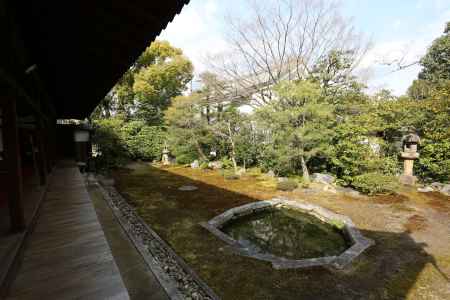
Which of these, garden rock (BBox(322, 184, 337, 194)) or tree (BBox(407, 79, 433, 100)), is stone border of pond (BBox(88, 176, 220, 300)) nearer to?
garden rock (BBox(322, 184, 337, 194))

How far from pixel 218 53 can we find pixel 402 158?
9.84m

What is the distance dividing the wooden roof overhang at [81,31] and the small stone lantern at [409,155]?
8.69 m

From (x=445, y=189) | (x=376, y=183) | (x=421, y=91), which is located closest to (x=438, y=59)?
(x=421, y=91)

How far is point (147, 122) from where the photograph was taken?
17391 mm

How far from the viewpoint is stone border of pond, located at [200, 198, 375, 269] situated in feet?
10.4

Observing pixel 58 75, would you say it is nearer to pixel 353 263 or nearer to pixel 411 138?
pixel 353 263

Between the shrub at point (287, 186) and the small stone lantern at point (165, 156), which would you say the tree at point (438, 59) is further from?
the small stone lantern at point (165, 156)

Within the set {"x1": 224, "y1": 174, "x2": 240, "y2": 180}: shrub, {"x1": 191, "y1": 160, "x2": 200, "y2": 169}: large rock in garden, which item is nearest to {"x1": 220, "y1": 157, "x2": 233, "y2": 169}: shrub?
{"x1": 191, "y1": 160, "x2": 200, "y2": 169}: large rock in garden

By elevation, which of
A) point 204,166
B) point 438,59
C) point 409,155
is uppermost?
point 438,59

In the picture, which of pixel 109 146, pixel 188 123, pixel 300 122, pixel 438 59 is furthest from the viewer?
pixel 438 59

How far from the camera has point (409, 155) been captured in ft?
23.9

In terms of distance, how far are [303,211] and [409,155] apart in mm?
4751

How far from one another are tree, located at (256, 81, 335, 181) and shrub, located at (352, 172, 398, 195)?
1509 mm

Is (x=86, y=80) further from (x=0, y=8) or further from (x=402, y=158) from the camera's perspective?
(x=402, y=158)
